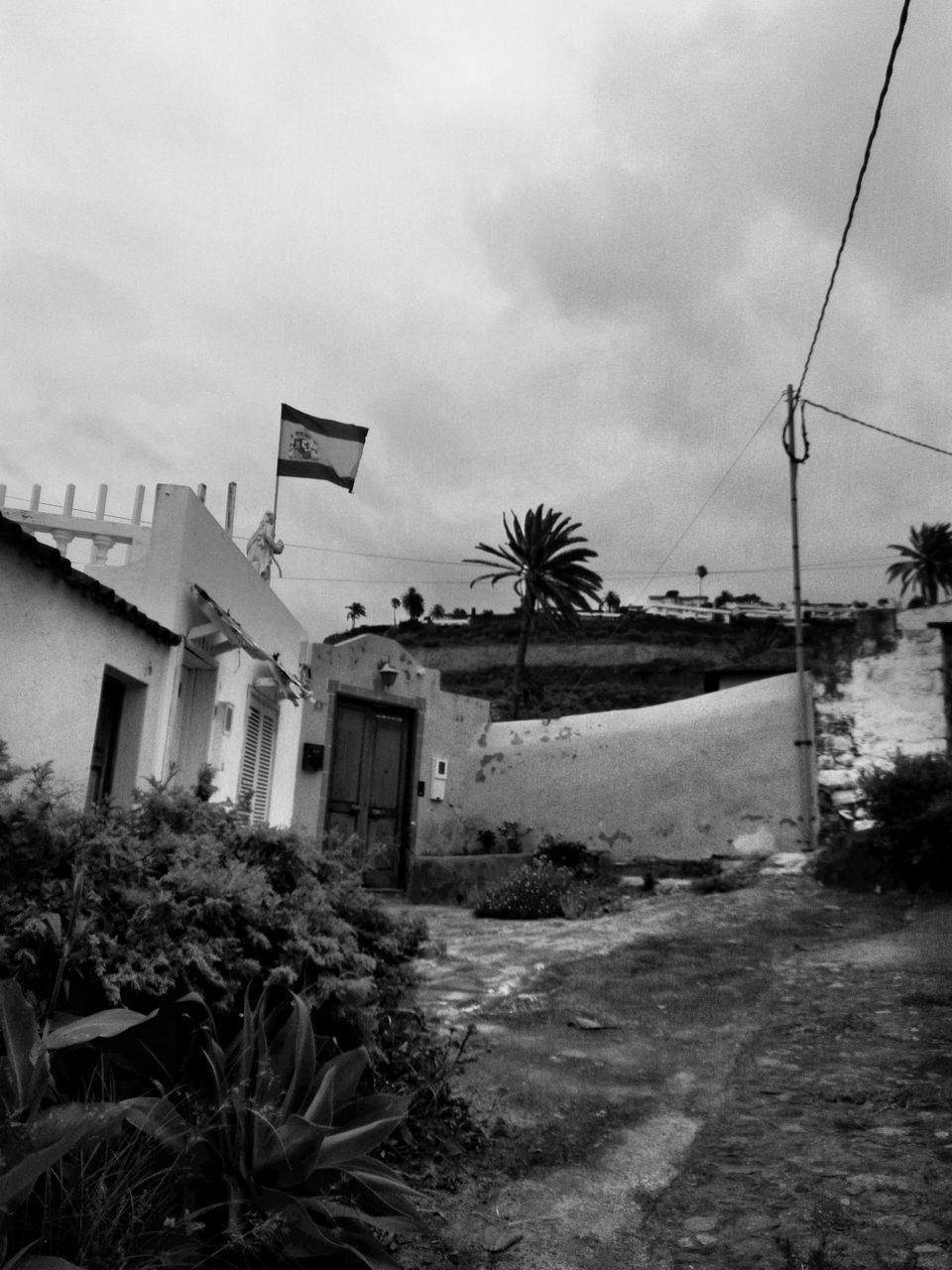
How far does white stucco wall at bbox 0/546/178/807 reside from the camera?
5.22 metres

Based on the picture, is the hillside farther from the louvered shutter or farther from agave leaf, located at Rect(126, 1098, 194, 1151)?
agave leaf, located at Rect(126, 1098, 194, 1151)

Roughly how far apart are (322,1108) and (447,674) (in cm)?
3903

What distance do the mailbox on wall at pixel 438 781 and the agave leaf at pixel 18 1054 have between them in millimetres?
10631

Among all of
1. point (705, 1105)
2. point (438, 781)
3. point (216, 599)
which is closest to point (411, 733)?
point (438, 781)

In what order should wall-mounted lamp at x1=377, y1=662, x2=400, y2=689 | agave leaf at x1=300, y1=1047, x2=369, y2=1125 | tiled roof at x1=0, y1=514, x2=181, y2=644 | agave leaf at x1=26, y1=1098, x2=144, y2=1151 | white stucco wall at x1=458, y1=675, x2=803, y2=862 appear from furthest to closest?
1. wall-mounted lamp at x1=377, y1=662, x2=400, y2=689
2. white stucco wall at x1=458, y1=675, x2=803, y2=862
3. tiled roof at x1=0, y1=514, x2=181, y2=644
4. agave leaf at x1=300, y1=1047, x2=369, y2=1125
5. agave leaf at x1=26, y1=1098, x2=144, y2=1151

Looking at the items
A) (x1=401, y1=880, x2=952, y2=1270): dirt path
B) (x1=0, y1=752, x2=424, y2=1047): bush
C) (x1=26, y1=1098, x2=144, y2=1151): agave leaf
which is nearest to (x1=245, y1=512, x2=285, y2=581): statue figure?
(x1=401, y1=880, x2=952, y2=1270): dirt path

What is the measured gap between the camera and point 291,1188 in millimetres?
2365

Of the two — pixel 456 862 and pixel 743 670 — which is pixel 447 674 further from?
pixel 456 862

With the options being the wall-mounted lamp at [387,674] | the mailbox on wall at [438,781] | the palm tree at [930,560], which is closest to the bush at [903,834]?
the mailbox on wall at [438,781]

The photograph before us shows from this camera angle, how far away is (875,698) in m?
10.2

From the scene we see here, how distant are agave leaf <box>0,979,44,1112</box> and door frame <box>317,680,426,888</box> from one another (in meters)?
9.31

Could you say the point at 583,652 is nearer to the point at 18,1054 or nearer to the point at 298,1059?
the point at 298,1059

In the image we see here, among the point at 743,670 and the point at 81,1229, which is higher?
the point at 743,670

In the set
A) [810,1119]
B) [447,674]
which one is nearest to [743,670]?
[810,1119]
